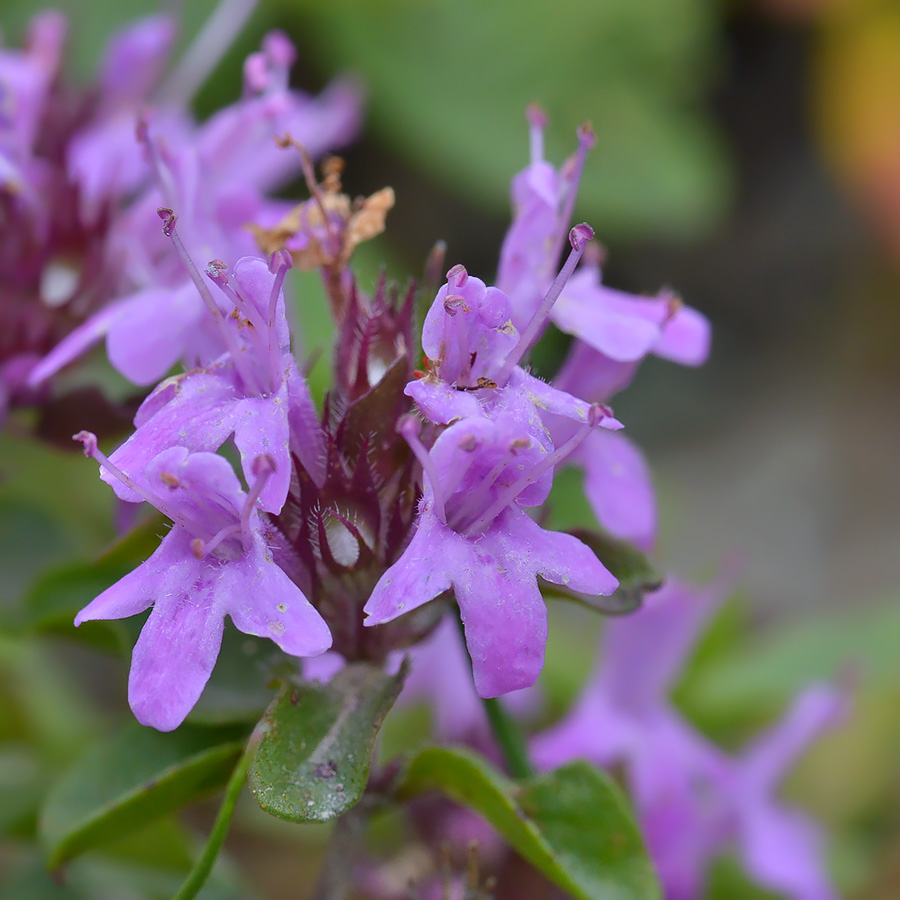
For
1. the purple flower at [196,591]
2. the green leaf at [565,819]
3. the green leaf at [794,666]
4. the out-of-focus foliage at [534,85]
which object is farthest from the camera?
the out-of-focus foliage at [534,85]

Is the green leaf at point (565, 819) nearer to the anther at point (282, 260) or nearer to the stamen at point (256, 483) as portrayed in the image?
the stamen at point (256, 483)

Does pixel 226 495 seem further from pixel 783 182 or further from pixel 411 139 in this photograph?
pixel 783 182

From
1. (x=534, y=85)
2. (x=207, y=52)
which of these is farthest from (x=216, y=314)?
(x=534, y=85)

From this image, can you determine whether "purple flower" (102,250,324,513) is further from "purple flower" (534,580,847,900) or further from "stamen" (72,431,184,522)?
"purple flower" (534,580,847,900)

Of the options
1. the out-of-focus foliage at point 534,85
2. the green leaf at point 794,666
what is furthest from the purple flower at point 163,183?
the out-of-focus foliage at point 534,85

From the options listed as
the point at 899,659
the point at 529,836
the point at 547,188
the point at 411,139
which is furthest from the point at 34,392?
the point at 411,139

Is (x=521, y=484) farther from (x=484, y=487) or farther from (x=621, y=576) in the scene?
(x=621, y=576)

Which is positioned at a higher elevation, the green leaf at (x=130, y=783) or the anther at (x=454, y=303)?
the anther at (x=454, y=303)
